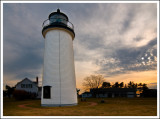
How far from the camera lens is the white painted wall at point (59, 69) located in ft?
49.2

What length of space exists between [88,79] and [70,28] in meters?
39.4

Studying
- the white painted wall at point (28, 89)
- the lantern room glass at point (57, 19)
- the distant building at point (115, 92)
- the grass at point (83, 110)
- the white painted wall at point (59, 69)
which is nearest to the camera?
the grass at point (83, 110)

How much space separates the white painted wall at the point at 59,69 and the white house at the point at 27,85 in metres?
23.6

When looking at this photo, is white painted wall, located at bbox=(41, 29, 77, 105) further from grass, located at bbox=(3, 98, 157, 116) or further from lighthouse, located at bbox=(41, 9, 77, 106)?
grass, located at bbox=(3, 98, 157, 116)

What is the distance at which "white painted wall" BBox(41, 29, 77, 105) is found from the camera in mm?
14984

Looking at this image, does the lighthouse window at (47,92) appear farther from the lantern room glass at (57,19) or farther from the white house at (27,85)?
the white house at (27,85)

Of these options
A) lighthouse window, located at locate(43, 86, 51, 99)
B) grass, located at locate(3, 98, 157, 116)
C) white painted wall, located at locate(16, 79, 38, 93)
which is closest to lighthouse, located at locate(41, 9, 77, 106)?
lighthouse window, located at locate(43, 86, 51, 99)

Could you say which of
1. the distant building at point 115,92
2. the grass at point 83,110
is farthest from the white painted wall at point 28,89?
the distant building at point 115,92

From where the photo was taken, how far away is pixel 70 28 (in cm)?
1744

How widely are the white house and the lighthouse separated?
2354 centimetres

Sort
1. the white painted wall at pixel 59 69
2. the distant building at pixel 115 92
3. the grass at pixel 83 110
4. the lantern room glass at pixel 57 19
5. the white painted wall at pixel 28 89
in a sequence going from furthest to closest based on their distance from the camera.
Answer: the distant building at pixel 115 92 < the white painted wall at pixel 28 89 < the lantern room glass at pixel 57 19 < the white painted wall at pixel 59 69 < the grass at pixel 83 110

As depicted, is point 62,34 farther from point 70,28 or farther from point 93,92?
point 93,92

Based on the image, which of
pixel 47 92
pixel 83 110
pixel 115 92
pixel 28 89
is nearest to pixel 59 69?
pixel 47 92

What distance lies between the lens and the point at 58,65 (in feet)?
51.3
